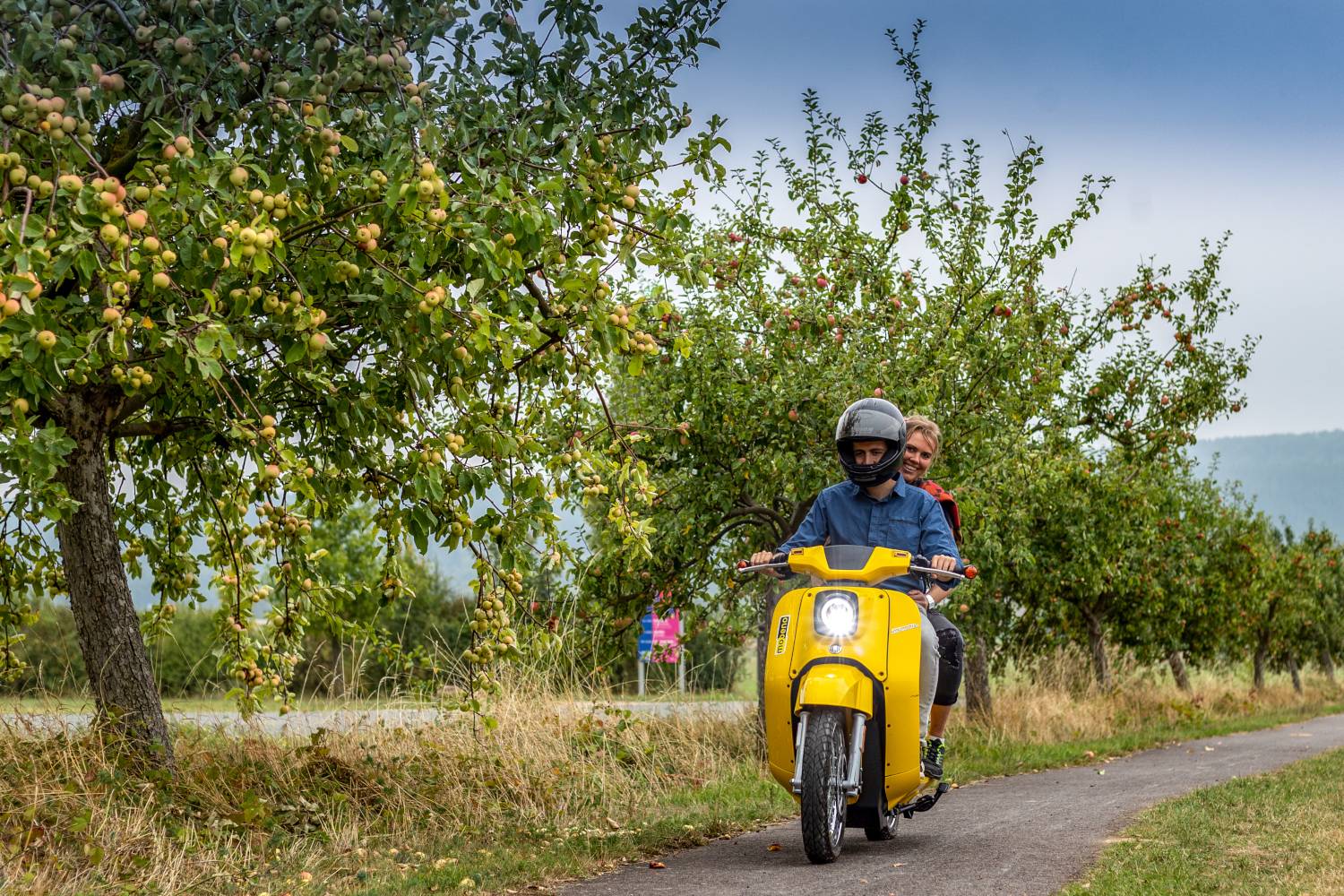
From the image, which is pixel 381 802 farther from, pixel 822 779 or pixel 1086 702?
pixel 1086 702

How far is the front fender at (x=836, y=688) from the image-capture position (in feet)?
18.4

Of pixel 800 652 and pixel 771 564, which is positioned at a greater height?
pixel 771 564

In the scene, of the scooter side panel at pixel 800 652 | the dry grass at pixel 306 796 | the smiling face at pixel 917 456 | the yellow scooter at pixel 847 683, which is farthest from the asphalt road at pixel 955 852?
the smiling face at pixel 917 456

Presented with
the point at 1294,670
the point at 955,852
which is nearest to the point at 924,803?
the point at 955,852

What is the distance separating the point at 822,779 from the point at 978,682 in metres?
10.8

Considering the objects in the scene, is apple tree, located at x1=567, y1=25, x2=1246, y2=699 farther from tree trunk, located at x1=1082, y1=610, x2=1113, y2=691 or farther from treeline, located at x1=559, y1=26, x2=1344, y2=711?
tree trunk, located at x1=1082, y1=610, x2=1113, y2=691

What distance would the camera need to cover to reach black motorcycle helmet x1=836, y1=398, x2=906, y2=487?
6223mm

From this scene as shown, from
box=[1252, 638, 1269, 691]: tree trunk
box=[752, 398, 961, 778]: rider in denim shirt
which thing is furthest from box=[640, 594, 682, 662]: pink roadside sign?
box=[1252, 638, 1269, 691]: tree trunk

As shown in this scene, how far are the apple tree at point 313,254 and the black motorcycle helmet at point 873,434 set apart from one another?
3.83 ft

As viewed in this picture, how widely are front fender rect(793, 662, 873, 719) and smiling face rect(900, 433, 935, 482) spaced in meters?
1.62

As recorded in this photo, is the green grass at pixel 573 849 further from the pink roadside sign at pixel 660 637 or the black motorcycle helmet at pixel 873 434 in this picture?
the pink roadside sign at pixel 660 637

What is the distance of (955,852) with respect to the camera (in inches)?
250

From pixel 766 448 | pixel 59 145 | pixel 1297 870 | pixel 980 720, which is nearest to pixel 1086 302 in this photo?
pixel 980 720

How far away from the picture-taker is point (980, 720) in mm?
14883
